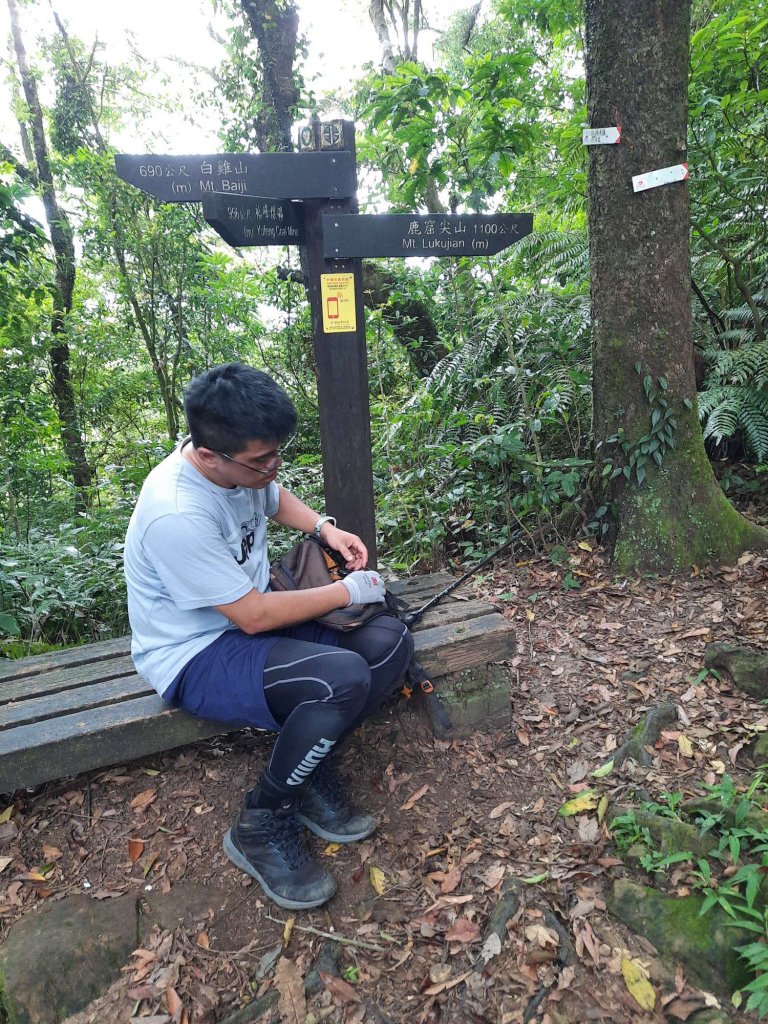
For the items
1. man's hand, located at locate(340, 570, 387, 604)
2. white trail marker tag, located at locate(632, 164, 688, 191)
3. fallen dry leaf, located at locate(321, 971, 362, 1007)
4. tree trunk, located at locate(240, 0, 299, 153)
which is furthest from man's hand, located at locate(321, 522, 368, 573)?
tree trunk, located at locate(240, 0, 299, 153)

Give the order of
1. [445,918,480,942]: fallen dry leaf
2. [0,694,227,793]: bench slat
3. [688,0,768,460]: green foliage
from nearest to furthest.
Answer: [445,918,480,942]: fallen dry leaf, [0,694,227,793]: bench slat, [688,0,768,460]: green foliage

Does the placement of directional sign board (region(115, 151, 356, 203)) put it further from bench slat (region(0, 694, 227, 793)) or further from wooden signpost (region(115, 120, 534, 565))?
bench slat (region(0, 694, 227, 793))

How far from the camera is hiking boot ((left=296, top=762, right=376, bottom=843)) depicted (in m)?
2.38

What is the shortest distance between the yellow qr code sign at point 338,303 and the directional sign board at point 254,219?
0.24 m

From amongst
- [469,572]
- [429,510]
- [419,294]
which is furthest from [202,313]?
[469,572]

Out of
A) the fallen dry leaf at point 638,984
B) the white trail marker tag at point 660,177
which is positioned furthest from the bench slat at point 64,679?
the white trail marker tag at point 660,177

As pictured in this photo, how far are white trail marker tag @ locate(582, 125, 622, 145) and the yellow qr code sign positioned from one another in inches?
68.9

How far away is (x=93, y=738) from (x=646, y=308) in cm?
351

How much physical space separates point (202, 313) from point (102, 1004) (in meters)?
6.60

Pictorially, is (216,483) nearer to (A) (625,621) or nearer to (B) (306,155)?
(B) (306,155)

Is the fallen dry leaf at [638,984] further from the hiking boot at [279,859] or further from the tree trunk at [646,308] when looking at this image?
the tree trunk at [646,308]

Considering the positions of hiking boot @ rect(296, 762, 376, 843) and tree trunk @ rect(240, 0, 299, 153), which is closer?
hiking boot @ rect(296, 762, 376, 843)

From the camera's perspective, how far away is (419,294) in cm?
555

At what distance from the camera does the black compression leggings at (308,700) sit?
83.3 inches
